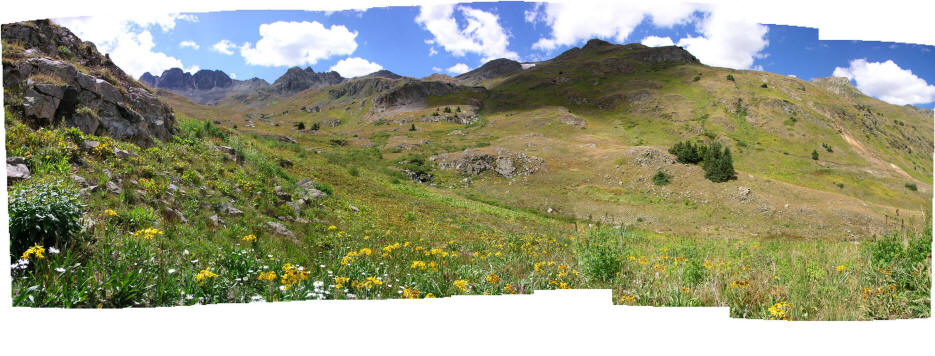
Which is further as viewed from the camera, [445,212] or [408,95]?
[408,95]

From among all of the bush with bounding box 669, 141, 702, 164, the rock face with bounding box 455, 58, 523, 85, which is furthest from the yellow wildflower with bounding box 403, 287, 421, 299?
the bush with bounding box 669, 141, 702, 164

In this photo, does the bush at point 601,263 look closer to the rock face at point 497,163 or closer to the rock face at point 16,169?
the rock face at point 16,169

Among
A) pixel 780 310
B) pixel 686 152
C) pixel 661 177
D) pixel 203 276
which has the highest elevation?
pixel 686 152

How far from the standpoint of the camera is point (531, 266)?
13.4ft

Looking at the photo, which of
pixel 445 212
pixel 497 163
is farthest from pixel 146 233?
pixel 497 163

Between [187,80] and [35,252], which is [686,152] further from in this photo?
[187,80]

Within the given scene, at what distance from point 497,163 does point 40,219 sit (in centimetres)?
1017

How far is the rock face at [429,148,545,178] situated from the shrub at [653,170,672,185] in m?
4.72

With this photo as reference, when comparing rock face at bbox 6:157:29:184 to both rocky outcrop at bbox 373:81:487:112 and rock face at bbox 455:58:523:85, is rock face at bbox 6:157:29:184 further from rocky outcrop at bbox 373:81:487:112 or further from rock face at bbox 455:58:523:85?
rocky outcrop at bbox 373:81:487:112

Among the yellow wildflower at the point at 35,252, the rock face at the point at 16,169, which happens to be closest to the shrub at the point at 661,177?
the yellow wildflower at the point at 35,252

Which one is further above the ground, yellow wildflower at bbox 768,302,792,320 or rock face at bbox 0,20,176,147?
rock face at bbox 0,20,176,147

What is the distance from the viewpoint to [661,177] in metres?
12.6

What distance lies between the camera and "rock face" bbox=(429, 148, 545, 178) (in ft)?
36.7

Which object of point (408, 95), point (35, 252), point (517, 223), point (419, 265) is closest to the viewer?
point (35, 252)
